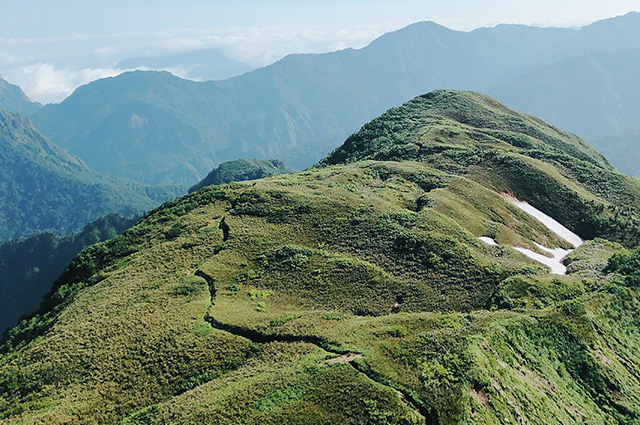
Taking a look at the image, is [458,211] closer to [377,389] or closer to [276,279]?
[276,279]

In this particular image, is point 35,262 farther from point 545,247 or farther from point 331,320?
point 331,320

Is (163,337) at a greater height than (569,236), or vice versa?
(163,337)

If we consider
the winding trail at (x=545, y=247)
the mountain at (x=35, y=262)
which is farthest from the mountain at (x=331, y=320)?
the mountain at (x=35, y=262)

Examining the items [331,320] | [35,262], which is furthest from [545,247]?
[35,262]

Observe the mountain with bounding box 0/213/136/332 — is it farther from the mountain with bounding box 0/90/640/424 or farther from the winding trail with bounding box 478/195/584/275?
the winding trail with bounding box 478/195/584/275

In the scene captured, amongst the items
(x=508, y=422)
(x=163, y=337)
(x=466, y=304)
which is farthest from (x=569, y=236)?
(x=163, y=337)

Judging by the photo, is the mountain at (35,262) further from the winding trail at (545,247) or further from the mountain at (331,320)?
the winding trail at (545,247)

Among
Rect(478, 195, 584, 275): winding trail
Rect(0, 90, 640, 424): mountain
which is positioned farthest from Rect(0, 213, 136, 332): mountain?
Rect(478, 195, 584, 275): winding trail
